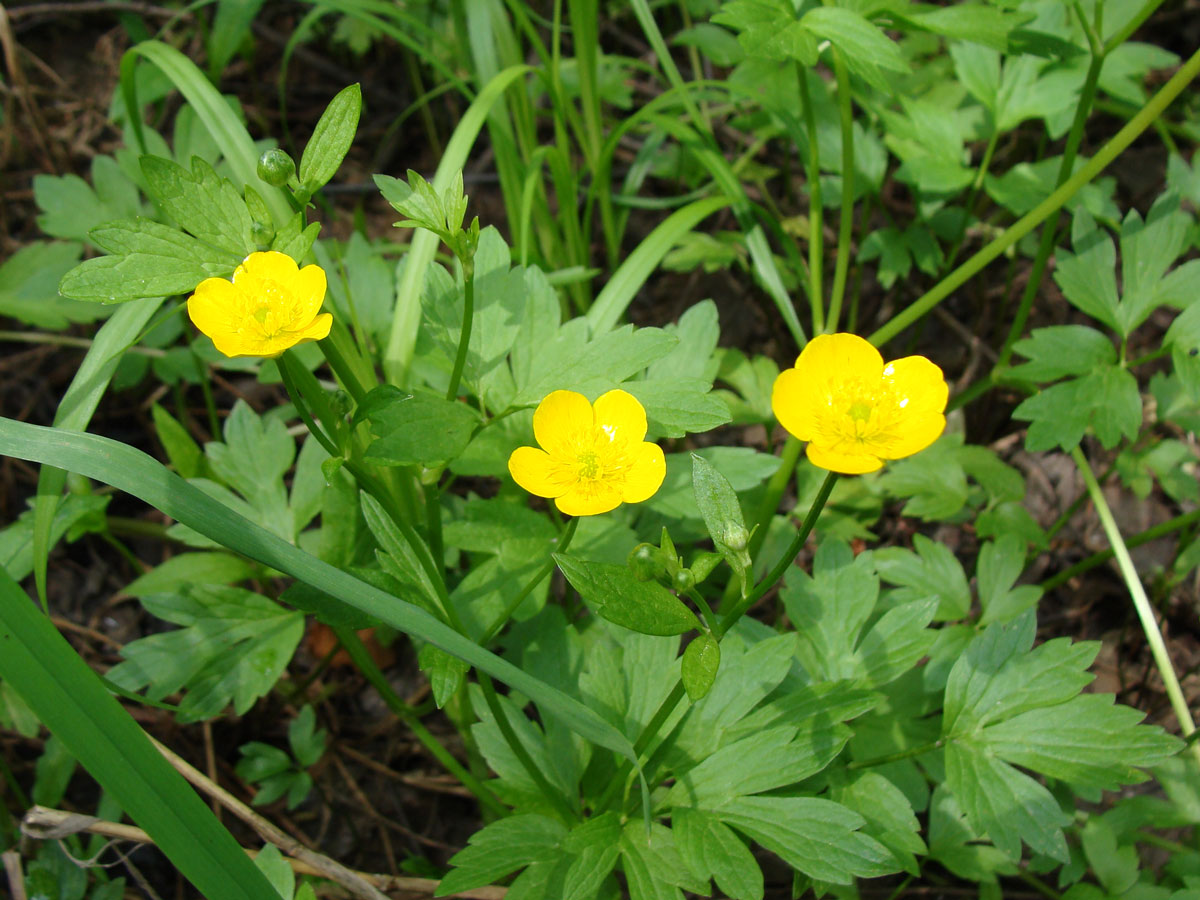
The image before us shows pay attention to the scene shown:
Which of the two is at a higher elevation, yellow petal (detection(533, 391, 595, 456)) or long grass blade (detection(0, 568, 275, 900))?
yellow petal (detection(533, 391, 595, 456))

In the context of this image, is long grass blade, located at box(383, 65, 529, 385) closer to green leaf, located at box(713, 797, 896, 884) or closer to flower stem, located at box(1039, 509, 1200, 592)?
green leaf, located at box(713, 797, 896, 884)

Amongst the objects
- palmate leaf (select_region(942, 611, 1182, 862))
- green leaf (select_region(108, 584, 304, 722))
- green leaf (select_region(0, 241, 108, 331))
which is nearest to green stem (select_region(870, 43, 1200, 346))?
palmate leaf (select_region(942, 611, 1182, 862))

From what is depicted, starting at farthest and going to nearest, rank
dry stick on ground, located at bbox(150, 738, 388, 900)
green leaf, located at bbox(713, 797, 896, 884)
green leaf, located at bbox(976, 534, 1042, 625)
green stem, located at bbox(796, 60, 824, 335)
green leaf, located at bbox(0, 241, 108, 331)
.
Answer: green leaf, located at bbox(0, 241, 108, 331)
green stem, located at bbox(796, 60, 824, 335)
green leaf, located at bbox(976, 534, 1042, 625)
dry stick on ground, located at bbox(150, 738, 388, 900)
green leaf, located at bbox(713, 797, 896, 884)

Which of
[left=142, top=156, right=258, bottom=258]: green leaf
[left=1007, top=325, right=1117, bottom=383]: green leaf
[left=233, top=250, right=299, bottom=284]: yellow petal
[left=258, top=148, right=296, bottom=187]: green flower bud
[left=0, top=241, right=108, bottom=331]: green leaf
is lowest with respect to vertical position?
[left=1007, top=325, right=1117, bottom=383]: green leaf

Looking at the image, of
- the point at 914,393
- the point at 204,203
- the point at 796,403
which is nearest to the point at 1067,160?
the point at 914,393

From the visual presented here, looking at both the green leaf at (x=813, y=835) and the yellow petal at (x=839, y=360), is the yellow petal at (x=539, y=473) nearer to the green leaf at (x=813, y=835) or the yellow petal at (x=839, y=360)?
the yellow petal at (x=839, y=360)

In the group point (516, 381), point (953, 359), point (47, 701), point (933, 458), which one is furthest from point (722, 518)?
point (953, 359)

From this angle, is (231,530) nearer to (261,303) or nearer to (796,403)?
(261,303)

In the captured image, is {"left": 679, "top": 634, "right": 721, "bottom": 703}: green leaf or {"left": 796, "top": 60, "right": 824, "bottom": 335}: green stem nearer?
{"left": 679, "top": 634, "right": 721, "bottom": 703}: green leaf

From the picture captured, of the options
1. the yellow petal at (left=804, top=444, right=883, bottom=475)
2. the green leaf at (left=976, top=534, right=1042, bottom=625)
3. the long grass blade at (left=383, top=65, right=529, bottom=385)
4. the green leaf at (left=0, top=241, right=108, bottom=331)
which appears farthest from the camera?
the green leaf at (left=0, top=241, right=108, bottom=331)

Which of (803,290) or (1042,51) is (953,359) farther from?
(1042,51)
